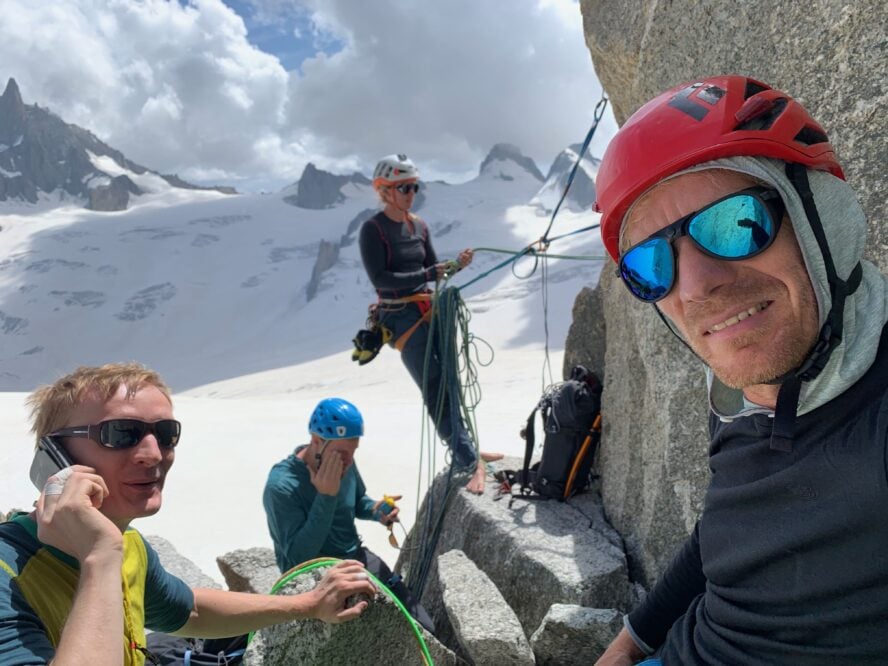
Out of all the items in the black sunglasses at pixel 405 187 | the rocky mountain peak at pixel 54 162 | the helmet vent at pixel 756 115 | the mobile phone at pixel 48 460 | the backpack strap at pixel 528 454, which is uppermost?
the rocky mountain peak at pixel 54 162

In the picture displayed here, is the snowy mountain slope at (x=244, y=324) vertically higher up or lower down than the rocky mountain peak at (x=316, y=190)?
lower down

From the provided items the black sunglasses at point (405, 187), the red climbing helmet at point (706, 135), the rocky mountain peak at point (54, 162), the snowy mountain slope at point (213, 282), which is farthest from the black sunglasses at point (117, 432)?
the rocky mountain peak at point (54, 162)

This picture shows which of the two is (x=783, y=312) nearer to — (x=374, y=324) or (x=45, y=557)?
(x=45, y=557)

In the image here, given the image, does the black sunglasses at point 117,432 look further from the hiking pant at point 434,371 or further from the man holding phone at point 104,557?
the hiking pant at point 434,371

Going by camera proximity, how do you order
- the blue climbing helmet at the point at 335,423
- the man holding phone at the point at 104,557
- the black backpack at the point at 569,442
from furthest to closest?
1. the black backpack at the point at 569,442
2. the blue climbing helmet at the point at 335,423
3. the man holding phone at the point at 104,557

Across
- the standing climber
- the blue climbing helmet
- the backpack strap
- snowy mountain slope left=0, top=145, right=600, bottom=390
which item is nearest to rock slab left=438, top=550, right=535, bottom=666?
the blue climbing helmet

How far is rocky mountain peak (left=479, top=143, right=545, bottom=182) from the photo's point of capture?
5355 inches

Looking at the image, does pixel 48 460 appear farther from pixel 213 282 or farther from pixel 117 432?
pixel 213 282

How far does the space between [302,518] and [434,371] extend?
6.48ft

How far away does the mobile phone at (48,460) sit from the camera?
6.21 feet

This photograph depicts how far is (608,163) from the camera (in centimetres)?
164

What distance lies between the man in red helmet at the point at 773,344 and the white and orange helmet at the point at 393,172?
372 cm

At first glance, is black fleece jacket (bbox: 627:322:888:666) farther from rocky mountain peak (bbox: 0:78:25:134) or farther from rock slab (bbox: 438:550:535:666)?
rocky mountain peak (bbox: 0:78:25:134)

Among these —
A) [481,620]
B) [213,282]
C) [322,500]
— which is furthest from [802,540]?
[213,282]
